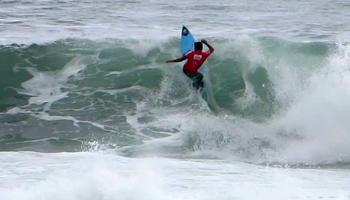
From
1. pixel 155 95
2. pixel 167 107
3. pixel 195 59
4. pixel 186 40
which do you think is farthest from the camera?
pixel 186 40

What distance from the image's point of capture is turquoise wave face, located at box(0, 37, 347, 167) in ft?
26.9

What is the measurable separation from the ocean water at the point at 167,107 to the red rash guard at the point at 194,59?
2.37 feet

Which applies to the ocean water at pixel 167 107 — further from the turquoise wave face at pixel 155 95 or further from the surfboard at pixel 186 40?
the surfboard at pixel 186 40

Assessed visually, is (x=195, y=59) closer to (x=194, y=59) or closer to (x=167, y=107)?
(x=194, y=59)

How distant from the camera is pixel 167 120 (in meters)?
9.14

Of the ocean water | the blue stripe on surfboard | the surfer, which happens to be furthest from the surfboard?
the surfer

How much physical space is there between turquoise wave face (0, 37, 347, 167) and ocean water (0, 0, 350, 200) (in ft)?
0.10

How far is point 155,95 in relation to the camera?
10438 mm

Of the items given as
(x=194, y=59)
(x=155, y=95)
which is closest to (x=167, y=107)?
(x=155, y=95)

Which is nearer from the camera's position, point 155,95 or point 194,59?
point 194,59

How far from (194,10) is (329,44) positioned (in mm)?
5207

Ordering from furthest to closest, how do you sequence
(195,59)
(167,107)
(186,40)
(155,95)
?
1. (186,40)
2. (155,95)
3. (167,107)
4. (195,59)

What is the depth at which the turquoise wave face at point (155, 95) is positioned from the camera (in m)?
8.21

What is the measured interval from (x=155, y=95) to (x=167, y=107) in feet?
2.46
